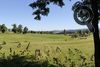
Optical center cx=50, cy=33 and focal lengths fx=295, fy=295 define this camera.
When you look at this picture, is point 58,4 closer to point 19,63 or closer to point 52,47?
point 19,63

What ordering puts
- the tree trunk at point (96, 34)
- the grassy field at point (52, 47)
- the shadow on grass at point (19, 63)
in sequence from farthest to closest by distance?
the grassy field at point (52, 47), the tree trunk at point (96, 34), the shadow on grass at point (19, 63)

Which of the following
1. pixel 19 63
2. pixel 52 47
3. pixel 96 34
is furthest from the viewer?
pixel 52 47

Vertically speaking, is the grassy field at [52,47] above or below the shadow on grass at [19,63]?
above

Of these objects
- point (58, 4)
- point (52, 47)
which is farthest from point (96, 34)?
point (52, 47)

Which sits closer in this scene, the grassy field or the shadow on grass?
the shadow on grass

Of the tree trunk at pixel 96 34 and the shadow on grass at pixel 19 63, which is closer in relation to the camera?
the shadow on grass at pixel 19 63

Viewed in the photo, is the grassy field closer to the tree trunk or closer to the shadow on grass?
the shadow on grass

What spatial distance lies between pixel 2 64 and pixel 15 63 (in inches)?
28.9

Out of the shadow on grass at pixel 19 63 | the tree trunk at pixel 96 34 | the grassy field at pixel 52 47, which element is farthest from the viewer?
the grassy field at pixel 52 47

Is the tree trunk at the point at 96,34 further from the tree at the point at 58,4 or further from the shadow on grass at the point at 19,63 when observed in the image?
the shadow on grass at the point at 19,63

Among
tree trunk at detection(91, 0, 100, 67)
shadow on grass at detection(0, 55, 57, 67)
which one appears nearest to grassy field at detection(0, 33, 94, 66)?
shadow on grass at detection(0, 55, 57, 67)

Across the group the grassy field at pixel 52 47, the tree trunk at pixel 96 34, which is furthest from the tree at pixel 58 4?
the grassy field at pixel 52 47

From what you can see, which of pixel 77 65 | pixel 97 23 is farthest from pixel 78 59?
pixel 97 23

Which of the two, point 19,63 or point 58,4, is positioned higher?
point 58,4
